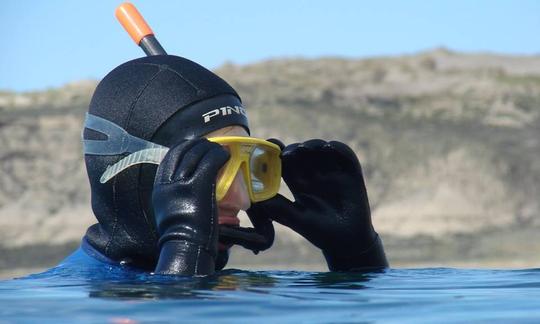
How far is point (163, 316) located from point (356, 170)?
1.68 metres

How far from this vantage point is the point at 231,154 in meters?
4.40

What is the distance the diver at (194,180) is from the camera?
13.3 feet

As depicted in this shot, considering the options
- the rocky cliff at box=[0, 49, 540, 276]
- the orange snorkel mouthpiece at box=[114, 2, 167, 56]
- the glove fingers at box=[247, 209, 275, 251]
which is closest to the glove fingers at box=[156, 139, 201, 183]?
the glove fingers at box=[247, 209, 275, 251]

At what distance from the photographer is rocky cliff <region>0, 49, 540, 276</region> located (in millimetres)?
29172

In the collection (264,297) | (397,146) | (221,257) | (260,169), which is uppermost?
(397,146)

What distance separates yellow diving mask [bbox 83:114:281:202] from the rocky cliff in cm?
2002

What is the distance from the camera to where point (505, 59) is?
44.2 metres

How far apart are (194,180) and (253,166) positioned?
26.7 inches

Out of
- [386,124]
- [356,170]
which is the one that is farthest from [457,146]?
[356,170]

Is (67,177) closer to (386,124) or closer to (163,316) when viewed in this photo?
(386,124)

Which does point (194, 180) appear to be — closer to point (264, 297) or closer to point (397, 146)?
point (264, 297)

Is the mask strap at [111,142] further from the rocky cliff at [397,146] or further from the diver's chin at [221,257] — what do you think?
the rocky cliff at [397,146]

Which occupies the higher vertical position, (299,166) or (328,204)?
(299,166)

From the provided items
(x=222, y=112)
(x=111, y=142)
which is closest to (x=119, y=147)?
(x=111, y=142)
